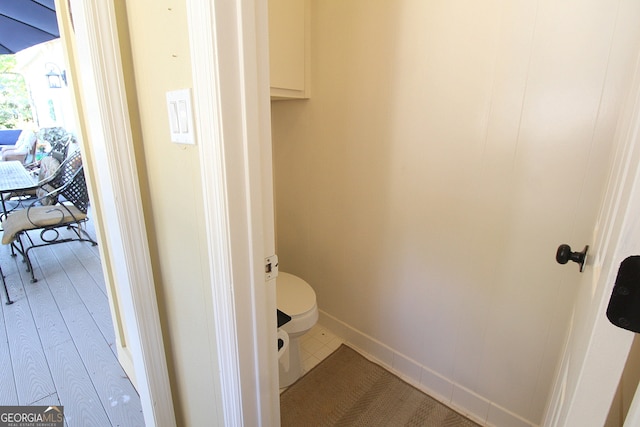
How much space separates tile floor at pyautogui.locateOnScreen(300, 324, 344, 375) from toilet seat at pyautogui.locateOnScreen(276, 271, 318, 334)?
0.35 m

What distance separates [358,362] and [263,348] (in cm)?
Result: 121

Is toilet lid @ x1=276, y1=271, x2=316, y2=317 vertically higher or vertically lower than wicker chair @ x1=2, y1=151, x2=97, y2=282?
lower

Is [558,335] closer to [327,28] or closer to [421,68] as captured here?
[421,68]

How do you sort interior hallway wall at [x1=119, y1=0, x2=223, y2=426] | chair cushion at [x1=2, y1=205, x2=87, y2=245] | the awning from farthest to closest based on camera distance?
the awning → chair cushion at [x1=2, y1=205, x2=87, y2=245] → interior hallway wall at [x1=119, y1=0, x2=223, y2=426]

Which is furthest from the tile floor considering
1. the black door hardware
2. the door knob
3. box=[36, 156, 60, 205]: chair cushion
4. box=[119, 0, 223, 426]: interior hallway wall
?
box=[36, 156, 60, 205]: chair cushion

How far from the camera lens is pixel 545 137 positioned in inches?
44.6

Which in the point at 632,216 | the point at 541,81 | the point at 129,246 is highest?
the point at 541,81

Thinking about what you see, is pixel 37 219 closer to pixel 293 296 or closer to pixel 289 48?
pixel 293 296

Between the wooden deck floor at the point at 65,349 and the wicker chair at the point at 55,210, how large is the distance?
0.26m

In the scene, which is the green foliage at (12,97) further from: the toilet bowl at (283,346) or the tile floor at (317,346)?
the toilet bowl at (283,346)

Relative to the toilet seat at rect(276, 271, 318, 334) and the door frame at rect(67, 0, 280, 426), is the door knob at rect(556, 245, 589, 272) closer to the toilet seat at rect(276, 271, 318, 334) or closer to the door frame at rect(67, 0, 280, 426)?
the door frame at rect(67, 0, 280, 426)

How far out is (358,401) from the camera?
158 centimetres

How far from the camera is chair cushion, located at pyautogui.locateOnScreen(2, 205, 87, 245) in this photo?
97.5 inches

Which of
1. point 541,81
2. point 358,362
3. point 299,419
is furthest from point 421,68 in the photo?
point 299,419
